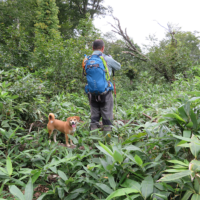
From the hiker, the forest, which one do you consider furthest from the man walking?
the forest

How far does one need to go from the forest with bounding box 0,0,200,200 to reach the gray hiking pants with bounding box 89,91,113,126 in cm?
28

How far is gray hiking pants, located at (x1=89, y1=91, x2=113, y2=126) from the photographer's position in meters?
2.82

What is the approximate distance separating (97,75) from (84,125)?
131 centimetres

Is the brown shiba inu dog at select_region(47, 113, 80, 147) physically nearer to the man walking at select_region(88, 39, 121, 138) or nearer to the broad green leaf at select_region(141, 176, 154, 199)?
the man walking at select_region(88, 39, 121, 138)

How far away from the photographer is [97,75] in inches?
104

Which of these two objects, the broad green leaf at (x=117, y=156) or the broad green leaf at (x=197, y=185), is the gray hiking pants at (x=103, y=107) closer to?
the broad green leaf at (x=117, y=156)

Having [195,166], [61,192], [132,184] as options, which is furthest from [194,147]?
[61,192]

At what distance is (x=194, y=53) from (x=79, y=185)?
30942 millimetres

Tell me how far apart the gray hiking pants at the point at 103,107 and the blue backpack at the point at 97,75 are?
5.9 inches

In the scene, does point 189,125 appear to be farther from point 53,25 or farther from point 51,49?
point 53,25

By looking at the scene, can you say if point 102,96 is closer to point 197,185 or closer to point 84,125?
point 84,125

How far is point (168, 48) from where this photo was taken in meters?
9.05

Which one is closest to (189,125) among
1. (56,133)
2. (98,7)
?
(56,133)

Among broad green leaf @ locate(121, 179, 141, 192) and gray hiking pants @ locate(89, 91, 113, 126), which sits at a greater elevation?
gray hiking pants @ locate(89, 91, 113, 126)
